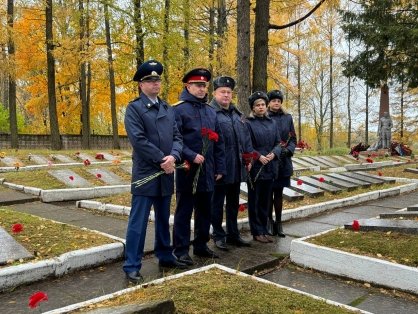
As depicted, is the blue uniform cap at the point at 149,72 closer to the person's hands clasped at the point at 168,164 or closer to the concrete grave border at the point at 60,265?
the person's hands clasped at the point at 168,164

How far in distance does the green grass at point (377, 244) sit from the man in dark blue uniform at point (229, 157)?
99 cm

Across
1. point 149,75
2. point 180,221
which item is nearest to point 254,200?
point 180,221

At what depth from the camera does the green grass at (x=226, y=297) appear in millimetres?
3127

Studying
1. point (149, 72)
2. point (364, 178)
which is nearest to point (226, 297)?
point (149, 72)

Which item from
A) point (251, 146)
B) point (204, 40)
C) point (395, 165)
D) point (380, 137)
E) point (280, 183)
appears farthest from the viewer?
point (380, 137)

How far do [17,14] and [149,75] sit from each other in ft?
48.5

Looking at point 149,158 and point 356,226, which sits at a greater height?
point 149,158

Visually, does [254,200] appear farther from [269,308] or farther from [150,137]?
[269,308]

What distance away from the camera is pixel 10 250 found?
418cm

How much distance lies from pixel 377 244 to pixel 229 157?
187 centimetres

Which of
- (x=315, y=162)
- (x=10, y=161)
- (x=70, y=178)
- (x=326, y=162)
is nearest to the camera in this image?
(x=70, y=178)

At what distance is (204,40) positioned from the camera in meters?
19.2

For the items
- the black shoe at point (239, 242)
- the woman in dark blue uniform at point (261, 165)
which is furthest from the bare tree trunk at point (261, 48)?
the black shoe at point (239, 242)

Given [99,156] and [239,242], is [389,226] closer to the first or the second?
[239,242]
